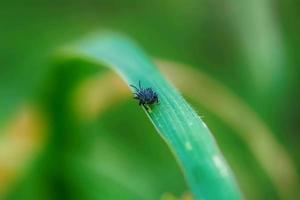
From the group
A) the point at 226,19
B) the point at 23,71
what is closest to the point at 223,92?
the point at 226,19

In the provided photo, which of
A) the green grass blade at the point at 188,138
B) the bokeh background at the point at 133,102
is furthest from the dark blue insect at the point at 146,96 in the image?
the bokeh background at the point at 133,102

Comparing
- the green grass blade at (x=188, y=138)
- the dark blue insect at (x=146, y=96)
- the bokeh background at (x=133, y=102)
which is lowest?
the green grass blade at (x=188, y=138)

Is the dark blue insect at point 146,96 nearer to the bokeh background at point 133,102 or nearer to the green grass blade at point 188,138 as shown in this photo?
the green grass blade at point 188,138

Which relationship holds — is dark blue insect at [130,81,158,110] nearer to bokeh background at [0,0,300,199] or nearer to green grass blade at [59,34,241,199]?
green grass blade at [59,34,241,199]

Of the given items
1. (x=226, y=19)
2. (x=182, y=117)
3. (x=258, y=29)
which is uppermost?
(x=226, y=19)

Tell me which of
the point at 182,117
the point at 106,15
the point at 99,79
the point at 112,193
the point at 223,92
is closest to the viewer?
the point at 182,117

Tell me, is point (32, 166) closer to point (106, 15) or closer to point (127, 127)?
point (127, 127)
